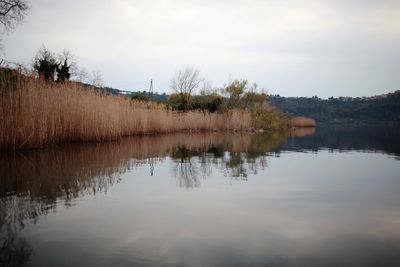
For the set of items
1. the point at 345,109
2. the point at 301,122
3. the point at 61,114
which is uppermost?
the point at 345,109

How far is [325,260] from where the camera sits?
79.5 inches

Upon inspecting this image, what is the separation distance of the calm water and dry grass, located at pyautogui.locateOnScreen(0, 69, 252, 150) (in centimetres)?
211

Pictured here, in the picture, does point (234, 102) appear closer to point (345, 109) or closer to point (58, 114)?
point (58, 114)

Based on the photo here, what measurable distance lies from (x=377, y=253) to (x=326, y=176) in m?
3.14

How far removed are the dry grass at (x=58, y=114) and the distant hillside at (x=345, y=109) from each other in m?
53.3

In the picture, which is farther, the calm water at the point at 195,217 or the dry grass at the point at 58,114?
the dry grass at the point at 58,114

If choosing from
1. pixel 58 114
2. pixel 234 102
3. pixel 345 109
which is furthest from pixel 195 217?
pixel 345 109

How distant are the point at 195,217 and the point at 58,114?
7.02 meters

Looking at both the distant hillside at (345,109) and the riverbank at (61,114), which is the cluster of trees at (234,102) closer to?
the riverbank at (61,114)

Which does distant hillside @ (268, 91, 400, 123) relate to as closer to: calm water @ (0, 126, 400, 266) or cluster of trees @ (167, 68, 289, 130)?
cluster of trees @ (167, 68, 289, 130)

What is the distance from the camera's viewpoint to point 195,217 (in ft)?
9.38

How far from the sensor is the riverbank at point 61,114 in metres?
7.14

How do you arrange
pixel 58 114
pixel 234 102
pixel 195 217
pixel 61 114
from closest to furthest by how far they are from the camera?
1. pixel 195 217
2. pixel 58 114
3. pixel 61 114
4. pixel 234 102

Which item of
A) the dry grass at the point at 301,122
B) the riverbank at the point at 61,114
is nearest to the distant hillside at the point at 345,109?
the dry grass at the point at 301,122
